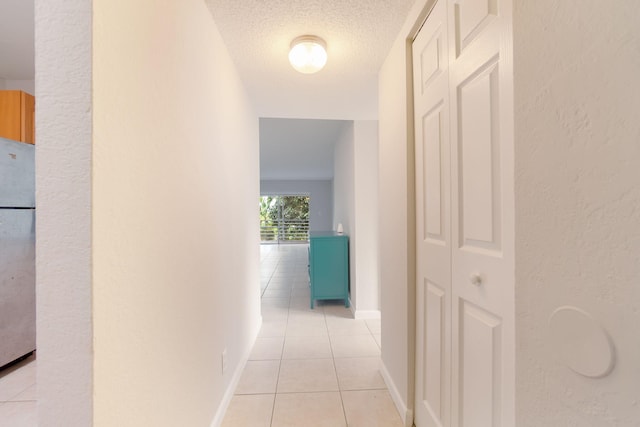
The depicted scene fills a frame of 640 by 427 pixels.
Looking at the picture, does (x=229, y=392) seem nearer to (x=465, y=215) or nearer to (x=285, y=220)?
(x=465, y=215)

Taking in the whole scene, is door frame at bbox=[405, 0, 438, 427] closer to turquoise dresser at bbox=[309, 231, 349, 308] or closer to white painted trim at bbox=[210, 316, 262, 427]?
white painted trim at bbox=[210, 316, 262, 427]

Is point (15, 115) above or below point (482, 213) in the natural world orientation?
above

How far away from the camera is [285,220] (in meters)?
10.7

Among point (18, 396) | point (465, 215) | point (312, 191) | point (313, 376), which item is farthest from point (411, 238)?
point (312, 191)

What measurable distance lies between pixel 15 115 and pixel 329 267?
3.16m

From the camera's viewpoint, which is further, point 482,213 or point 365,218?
point 365,218

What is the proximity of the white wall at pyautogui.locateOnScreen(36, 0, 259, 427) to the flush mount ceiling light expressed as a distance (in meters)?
0.49

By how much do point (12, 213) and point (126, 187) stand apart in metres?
2.03

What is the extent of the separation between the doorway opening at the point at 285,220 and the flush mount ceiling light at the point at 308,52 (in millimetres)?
9030

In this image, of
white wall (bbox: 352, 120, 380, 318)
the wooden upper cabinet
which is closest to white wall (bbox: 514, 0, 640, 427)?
white wall (bbox: 352, 120, 380, 318)

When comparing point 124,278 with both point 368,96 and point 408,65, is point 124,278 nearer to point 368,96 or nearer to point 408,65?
point 408,65

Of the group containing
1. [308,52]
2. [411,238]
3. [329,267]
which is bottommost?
[329,267]

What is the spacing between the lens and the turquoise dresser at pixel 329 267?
10.9 feet

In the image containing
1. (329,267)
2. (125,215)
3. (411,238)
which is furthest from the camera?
(329,267)
